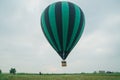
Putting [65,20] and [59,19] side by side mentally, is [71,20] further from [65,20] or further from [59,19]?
[59,19]

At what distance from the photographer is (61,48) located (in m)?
30.1

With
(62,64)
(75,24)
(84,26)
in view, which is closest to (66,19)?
(75,24)

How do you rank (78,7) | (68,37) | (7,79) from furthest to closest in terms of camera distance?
(7,79) < (78,7) < (68,37)

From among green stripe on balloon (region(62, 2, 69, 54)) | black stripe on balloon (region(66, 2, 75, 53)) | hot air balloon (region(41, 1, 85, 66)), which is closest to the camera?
hot air balloon (region(41, 1, 85, 66))

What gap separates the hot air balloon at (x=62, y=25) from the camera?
3030cm

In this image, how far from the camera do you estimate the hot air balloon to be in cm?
3030

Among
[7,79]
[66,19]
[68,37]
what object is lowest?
[7,79]

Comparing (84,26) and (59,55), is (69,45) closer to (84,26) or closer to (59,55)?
(59,55)

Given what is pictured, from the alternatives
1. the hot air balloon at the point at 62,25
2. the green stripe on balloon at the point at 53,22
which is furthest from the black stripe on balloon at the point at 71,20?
the green stripe on balloon at the point at 53,22

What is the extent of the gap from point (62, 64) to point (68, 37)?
3.54 m

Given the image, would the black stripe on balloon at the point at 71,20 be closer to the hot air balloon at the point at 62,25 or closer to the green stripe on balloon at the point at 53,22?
the hot air balloon at the point at 62,25

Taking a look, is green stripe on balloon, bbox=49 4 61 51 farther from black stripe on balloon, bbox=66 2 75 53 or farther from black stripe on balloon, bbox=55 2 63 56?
black stripe on balloon, bbox=66 2 75 53

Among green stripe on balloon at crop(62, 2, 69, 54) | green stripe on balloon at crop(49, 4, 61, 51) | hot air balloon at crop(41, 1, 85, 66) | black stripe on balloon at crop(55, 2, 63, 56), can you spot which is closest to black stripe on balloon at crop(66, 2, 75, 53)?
hot air balloon at crop(41, 1, 85, 66)

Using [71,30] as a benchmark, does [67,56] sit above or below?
below
